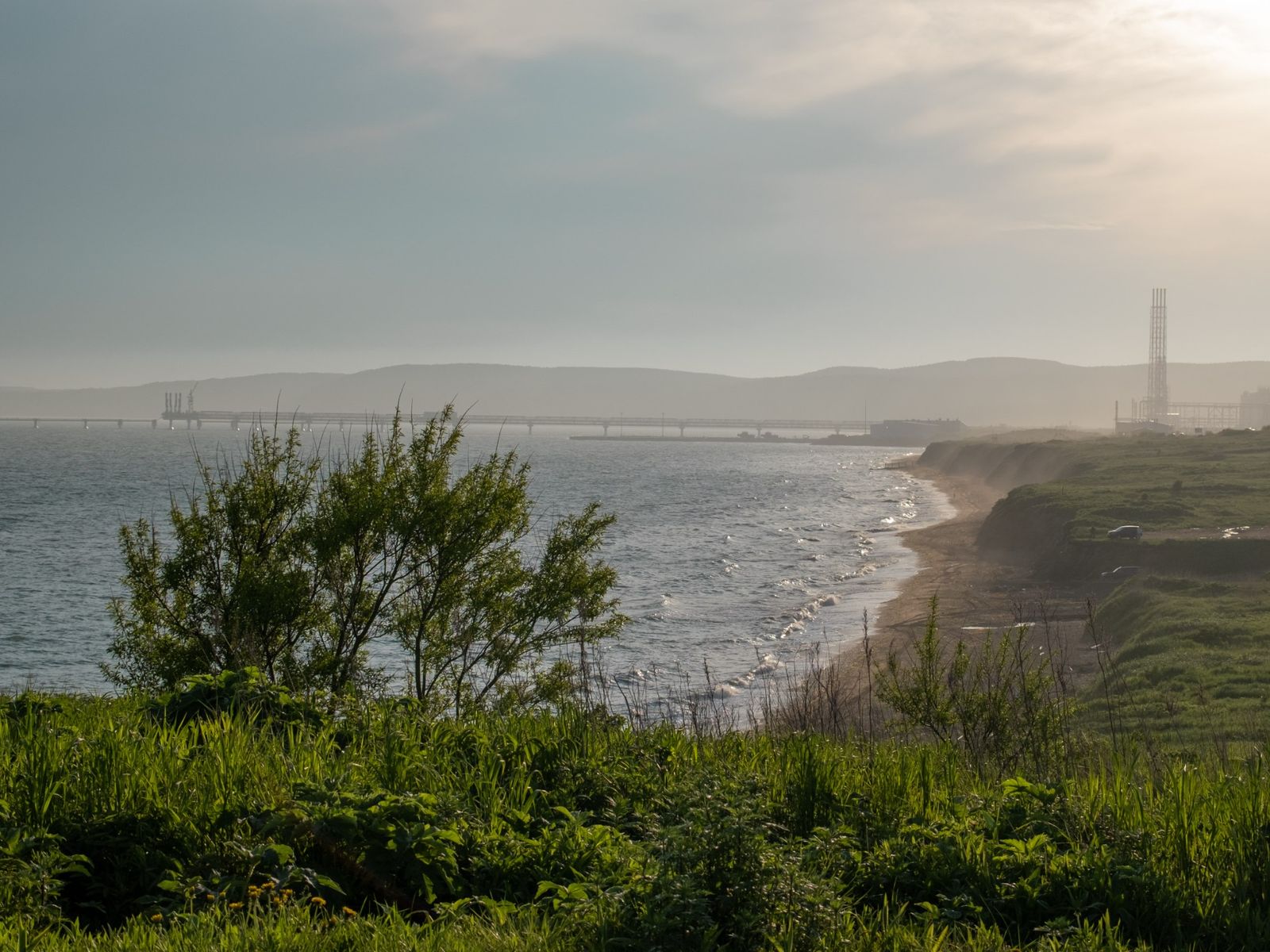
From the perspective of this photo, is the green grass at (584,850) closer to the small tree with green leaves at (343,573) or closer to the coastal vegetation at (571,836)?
the coastal vegetation at (571,836)

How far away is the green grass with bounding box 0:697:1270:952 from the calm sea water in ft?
14.3

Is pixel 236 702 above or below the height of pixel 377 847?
above

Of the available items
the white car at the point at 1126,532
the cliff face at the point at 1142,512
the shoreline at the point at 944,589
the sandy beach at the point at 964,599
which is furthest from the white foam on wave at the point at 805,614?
the white car at the point at 1126,532

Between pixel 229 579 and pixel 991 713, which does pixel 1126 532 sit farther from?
pixel 229 579

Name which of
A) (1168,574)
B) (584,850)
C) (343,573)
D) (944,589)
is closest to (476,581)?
(343,573)

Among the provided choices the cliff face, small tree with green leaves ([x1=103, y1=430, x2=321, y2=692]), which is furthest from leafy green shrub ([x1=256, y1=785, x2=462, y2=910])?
the cliff face

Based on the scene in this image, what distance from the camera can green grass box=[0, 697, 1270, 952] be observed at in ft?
16.0

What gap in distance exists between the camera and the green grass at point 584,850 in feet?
16.0

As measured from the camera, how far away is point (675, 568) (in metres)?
56.1

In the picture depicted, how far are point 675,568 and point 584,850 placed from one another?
165 ft

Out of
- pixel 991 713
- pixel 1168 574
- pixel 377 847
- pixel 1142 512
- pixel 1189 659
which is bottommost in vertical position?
pixel 1189 659

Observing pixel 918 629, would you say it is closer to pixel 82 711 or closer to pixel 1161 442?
pixel 82 711

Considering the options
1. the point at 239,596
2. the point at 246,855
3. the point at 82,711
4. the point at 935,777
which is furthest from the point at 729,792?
the point at 239,596

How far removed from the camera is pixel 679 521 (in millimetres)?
83375
